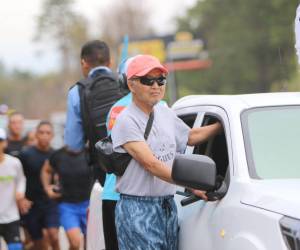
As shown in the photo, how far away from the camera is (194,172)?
424 centimetres

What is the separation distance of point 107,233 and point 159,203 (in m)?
1.12

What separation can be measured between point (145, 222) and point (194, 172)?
0.61m

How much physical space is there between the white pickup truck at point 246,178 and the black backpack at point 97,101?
1.17 m

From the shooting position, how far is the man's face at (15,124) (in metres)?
11.4

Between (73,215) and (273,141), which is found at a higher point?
(273,141)

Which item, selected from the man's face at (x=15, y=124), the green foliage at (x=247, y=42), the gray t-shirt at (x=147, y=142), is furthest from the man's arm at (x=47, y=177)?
the green foliage at (x=247, y=42)

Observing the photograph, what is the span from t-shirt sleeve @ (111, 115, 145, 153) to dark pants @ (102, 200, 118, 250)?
3.02 feet

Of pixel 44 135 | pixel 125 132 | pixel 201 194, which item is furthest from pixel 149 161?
pixel 44 135

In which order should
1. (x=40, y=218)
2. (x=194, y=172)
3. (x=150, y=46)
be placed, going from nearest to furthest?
1. (x=194, y=172)
2. (x=40, y=218)
3. (x=150, y=46)

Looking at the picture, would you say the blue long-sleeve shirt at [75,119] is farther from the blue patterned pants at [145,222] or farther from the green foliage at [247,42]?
the green foliage at [247,42]

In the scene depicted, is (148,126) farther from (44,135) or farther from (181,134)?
(44,135)

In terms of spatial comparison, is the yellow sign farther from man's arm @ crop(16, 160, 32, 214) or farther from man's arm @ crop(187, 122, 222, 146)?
man's arm @ crop(187, 122, 222, 146)

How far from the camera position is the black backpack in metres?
6.34

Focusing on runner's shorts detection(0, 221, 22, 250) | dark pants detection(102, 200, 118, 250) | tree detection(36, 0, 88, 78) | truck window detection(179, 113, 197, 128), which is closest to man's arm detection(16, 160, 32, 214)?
runner's shorts detection(0, 221, 22, 250)
